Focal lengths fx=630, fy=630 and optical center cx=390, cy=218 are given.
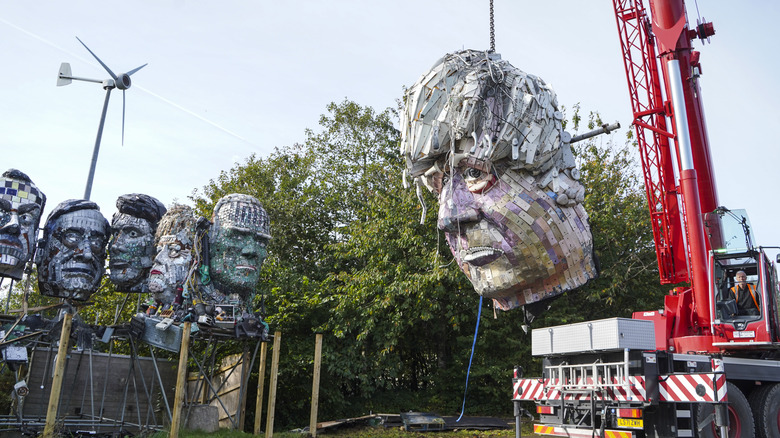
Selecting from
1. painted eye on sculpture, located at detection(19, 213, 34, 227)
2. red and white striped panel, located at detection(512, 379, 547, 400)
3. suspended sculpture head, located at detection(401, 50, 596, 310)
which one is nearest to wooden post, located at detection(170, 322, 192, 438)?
painted eye on sculpture, located at detection(19, 213, 34, 227)

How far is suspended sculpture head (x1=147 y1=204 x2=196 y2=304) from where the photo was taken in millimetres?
10312

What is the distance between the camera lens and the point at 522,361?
1694 cm

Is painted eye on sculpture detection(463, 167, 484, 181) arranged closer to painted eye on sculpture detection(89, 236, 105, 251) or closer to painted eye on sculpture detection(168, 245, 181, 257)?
painted eye on sculpture detection(168, 245, 181, 257)

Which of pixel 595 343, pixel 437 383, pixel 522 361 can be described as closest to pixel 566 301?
pixel 522 361

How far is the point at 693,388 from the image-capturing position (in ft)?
23.2

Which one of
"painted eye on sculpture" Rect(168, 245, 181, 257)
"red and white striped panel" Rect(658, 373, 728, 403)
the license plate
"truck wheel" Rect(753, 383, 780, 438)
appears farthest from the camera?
"painted eye on sculpture" Rect(168, 245, 181, 257)

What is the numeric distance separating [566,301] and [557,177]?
9.90m

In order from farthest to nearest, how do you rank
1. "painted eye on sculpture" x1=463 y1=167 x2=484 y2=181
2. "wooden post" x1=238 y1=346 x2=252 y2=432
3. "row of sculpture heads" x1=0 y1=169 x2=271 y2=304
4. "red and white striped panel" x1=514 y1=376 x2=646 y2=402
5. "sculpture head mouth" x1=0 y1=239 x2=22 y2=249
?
"wooden post" x1=238 y1=346 x2=252 y2=432 < "row of sculpture heads" x1=0 y1=169 x2=271 y2=304 < "sculpture head mouth" x1=0 y1=239 x2=22 y2=249 < "painted eye on sculpture" x1=463 y1=167 x2=484 y2=181 < "red and white striped panel" x1=514 y1=376 x2=646 y2=402

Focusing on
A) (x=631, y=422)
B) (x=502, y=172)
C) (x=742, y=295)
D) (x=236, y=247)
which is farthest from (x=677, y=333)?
(x=236, y=247)

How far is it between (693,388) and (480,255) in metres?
2.79

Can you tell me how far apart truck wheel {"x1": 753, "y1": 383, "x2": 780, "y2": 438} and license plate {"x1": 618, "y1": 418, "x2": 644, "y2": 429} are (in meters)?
2.38

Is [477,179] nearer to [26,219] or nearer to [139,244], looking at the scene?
[139,244]

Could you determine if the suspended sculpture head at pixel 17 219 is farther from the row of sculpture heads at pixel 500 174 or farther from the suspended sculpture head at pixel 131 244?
the row of sculpture heads at pixel 500 174

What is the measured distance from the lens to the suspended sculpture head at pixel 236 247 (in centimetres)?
1069
